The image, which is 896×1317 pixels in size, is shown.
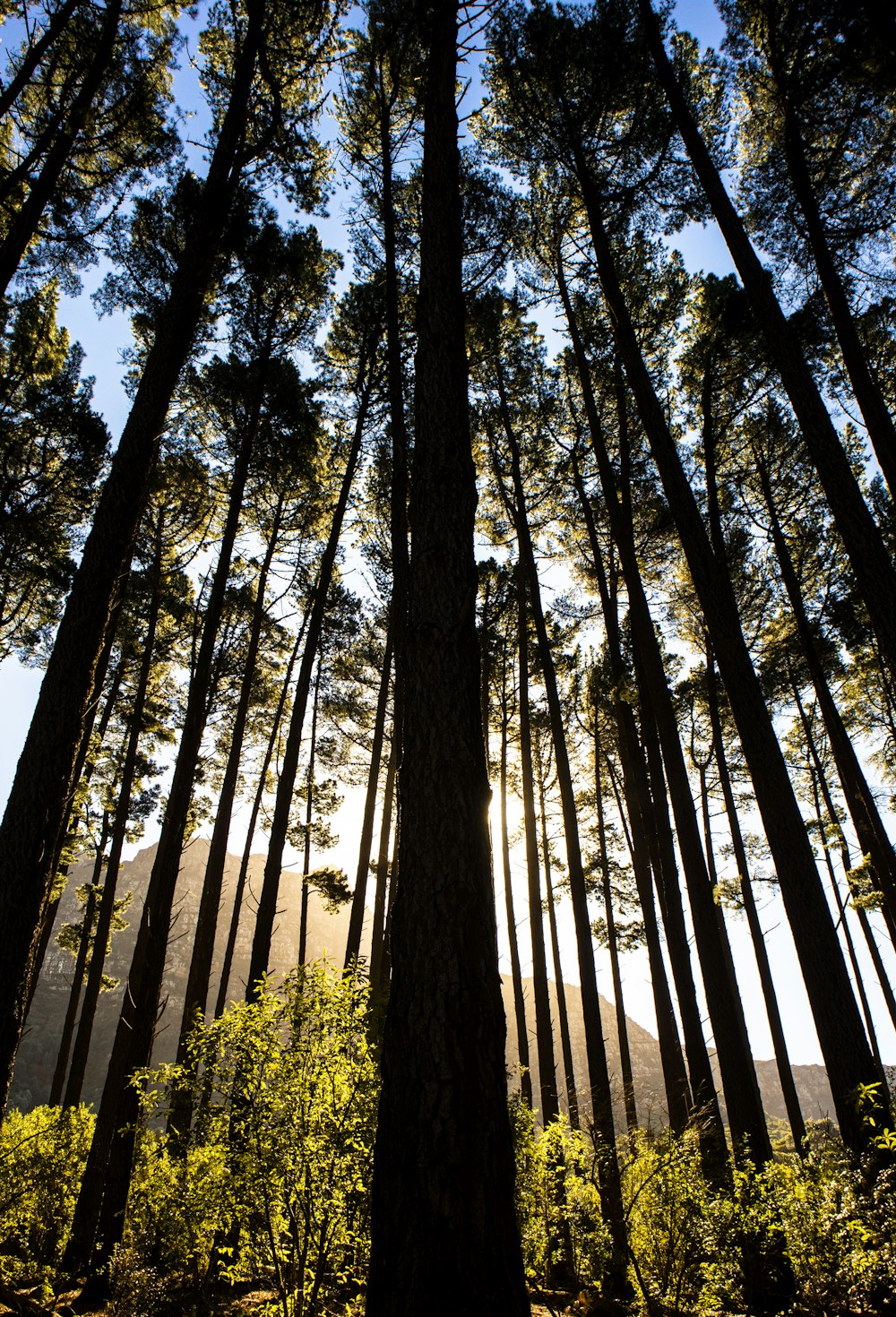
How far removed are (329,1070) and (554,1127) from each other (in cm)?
370

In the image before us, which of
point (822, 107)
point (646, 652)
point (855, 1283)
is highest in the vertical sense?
point (822, 107)

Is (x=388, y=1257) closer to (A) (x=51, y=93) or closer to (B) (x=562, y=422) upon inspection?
(B) (x=562, y=422)

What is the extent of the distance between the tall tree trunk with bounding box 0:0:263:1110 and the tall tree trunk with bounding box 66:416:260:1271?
239 cm

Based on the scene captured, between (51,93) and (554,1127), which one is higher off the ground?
(51,93)

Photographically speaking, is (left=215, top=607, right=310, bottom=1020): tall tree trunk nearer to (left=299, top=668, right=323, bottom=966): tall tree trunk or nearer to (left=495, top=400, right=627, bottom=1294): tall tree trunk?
(left=299, top=668, right=323, bottom=966): tall tree trunk

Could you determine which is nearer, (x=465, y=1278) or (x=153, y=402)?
(x=465, y=1278)

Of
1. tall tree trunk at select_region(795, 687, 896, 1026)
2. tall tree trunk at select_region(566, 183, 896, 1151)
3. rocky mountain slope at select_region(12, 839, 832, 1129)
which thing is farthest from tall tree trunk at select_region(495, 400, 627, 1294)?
tall tree trunk at select_region(795, 687, 896, 1026)

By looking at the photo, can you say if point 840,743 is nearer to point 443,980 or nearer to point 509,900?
point 509,900

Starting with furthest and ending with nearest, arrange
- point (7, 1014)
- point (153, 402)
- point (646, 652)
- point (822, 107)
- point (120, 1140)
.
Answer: point (822, 107) < point (646, 652) < point (120, 1140) < point (153, 402) < point (7, 1014)

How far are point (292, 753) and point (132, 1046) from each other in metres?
3.97

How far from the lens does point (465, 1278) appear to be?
6.31 ft

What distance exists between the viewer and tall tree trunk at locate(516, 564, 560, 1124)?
30.1ft

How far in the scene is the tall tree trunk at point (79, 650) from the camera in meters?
4.12

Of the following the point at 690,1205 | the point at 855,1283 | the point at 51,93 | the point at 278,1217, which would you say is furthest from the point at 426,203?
the point at 51,93
